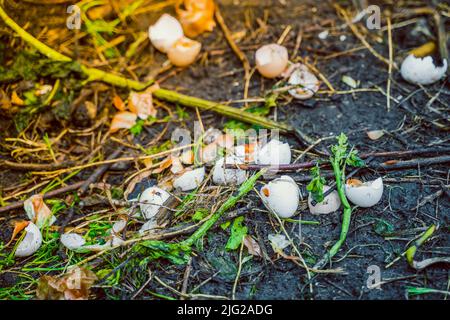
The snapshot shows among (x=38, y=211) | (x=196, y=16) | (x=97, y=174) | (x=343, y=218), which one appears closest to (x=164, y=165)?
(x=97, y=174)

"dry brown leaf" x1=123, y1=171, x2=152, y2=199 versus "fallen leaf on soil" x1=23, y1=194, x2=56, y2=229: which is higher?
"dry brown leaf" x1=123, y1=171, x2=152, y2=199

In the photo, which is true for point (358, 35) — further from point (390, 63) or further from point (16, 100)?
point (16, 100)

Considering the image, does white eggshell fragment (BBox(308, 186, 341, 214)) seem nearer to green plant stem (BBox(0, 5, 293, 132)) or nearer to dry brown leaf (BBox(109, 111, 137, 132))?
green plant stem (BBox(0, 5, 293, 132))

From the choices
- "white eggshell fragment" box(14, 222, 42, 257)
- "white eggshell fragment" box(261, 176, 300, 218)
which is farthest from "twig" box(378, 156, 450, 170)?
"white eggshell fragment" box(14, 222, 42, 257)

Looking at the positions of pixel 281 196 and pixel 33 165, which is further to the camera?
pixel 33 165

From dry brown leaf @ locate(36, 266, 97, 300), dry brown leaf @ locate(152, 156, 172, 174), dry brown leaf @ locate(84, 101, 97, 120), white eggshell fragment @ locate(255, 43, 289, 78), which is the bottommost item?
dry brown leaf @ locate(36, 266, 97, 300)

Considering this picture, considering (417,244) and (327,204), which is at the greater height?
(327,204)

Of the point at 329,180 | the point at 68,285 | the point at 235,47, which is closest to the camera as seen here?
the point at 68,285
